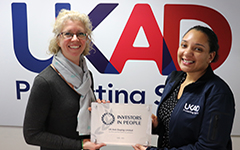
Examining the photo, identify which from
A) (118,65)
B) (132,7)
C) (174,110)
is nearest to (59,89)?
(174,110)

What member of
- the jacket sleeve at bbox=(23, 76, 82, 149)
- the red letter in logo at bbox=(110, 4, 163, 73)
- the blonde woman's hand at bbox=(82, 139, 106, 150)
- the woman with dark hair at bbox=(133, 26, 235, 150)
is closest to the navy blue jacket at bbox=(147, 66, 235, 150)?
the woman with dark hair at bbox=(133, 26, 235, 150)

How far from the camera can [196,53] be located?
1.26 meters

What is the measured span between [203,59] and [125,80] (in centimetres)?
141

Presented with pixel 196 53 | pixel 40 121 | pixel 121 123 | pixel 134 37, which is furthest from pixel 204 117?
pixel 134 37

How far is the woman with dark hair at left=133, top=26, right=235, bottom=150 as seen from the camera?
115cm

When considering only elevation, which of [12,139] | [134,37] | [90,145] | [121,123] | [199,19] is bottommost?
[12,139]

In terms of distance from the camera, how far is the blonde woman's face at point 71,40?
4.68 feet

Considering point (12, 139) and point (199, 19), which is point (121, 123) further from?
point (12, 139)

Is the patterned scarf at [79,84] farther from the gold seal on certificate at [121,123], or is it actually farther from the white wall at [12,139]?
the white wall at [12,139]

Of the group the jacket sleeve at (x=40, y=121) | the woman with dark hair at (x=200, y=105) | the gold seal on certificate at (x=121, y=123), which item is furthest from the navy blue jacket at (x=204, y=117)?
the jacket sleeve at (x=40, y=121)

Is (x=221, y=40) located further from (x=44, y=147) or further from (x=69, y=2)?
(x=44, y=147)

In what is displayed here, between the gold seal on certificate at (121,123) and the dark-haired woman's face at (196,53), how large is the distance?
413mm

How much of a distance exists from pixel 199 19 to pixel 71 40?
1666 mm

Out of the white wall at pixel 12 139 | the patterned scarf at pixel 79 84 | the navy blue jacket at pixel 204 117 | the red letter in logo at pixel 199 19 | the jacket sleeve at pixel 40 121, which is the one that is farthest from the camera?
the white wall at pixel 12 139
